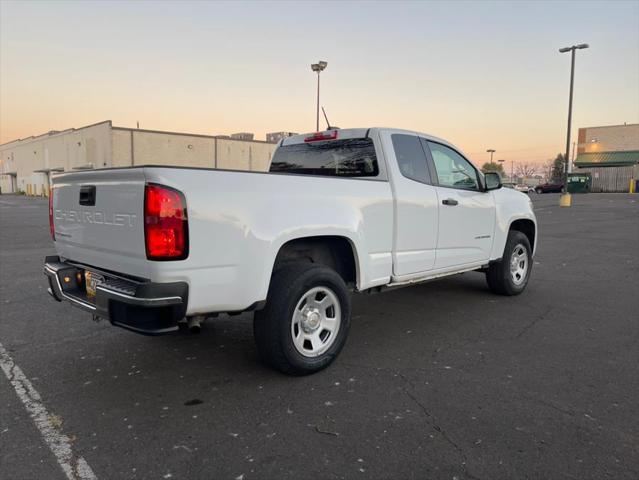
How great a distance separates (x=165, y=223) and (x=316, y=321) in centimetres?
150

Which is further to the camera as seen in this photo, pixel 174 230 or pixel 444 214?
pixel 444 214

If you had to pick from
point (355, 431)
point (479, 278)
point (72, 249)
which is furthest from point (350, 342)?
point (479, 278)

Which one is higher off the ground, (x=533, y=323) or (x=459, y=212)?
(x=459, y=212)

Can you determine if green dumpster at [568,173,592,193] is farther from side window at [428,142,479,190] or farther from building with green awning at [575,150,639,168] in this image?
side window at [428,142,479,190]

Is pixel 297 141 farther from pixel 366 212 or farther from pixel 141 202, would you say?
pixel 141 202

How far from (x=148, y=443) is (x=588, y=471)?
7.94 ft

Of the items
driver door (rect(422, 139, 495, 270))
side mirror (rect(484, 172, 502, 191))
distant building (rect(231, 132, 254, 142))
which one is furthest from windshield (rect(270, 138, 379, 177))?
distant building (rect(231, 132, 254, 142))

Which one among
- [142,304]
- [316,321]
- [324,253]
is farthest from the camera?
[324,253]

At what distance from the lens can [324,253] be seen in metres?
4.22

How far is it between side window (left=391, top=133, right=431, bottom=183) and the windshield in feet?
0.90

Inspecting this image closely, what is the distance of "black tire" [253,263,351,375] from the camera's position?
3.51 m

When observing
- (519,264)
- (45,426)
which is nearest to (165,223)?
(45,426)

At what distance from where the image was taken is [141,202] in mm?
3025

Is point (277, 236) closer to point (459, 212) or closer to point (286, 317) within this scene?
point (286, 317)
